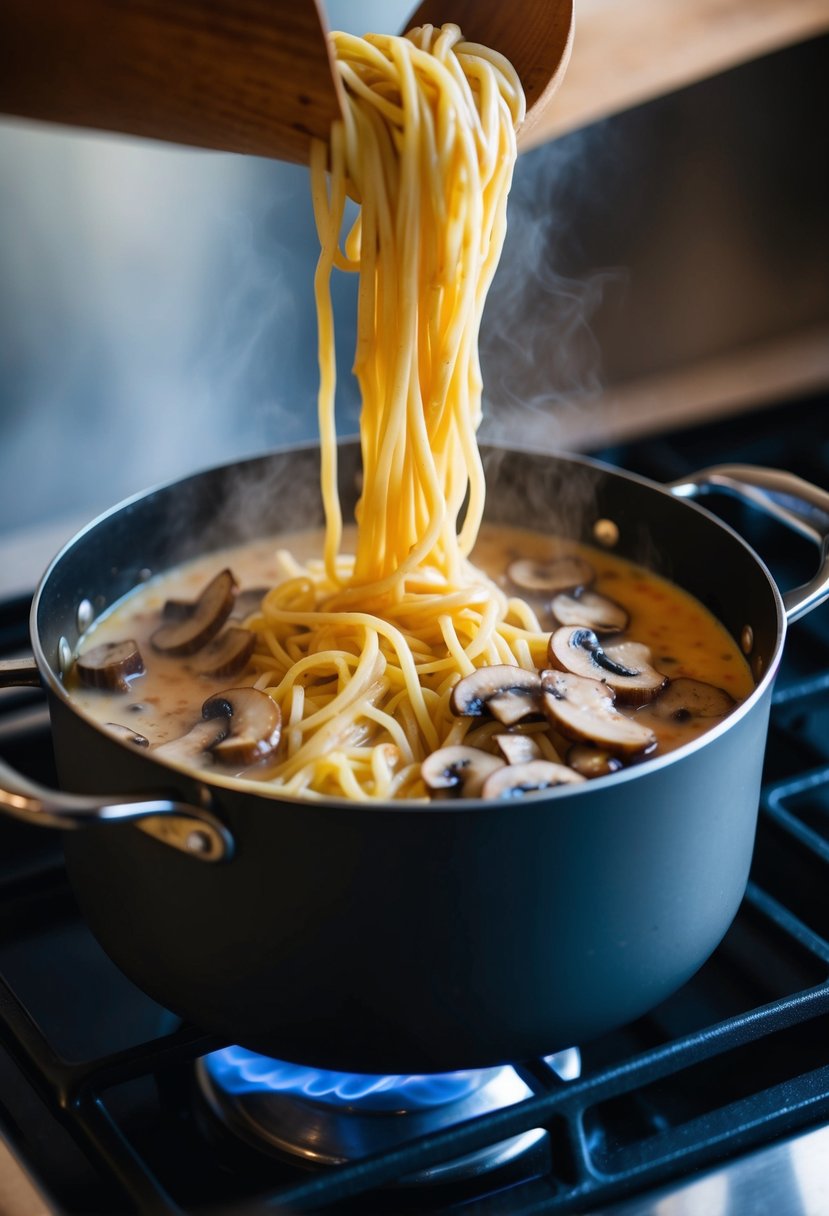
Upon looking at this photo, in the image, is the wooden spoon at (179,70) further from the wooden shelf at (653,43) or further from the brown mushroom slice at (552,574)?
the wooden shelf at (653,43)

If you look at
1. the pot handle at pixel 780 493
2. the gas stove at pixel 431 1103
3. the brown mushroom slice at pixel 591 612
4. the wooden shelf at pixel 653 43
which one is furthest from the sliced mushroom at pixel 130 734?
the wooden shelf at pixel 653 43

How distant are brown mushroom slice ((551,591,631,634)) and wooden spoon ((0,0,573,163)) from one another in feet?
2.68

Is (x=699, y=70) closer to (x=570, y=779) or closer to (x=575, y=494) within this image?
(x=575, y=494)

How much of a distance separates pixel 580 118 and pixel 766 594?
47.4 inches

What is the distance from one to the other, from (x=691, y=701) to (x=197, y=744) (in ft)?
2.27

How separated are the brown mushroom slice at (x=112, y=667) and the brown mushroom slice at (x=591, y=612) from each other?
26.1 inches

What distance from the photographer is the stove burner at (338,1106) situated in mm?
1613

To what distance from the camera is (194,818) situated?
1303mm

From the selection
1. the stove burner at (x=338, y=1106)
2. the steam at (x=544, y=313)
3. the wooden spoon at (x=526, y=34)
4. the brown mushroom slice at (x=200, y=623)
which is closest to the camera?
the stove burner at (x=338, y=1106)

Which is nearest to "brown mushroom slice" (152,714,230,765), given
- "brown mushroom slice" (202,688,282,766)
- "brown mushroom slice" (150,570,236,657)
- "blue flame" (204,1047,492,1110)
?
"brown mushroom slice" (202,688,282,766)

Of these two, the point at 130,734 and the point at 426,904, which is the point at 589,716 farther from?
the point at 130,734

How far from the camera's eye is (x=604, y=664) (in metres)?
1.88

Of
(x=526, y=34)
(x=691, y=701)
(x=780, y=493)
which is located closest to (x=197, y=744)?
(x=691, y=701)

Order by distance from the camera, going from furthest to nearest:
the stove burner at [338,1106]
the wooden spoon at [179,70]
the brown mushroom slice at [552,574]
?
the brown mushroom slice at [552,574] → the stove burner at [338,1106] → the wooden spoon at [179,70]
